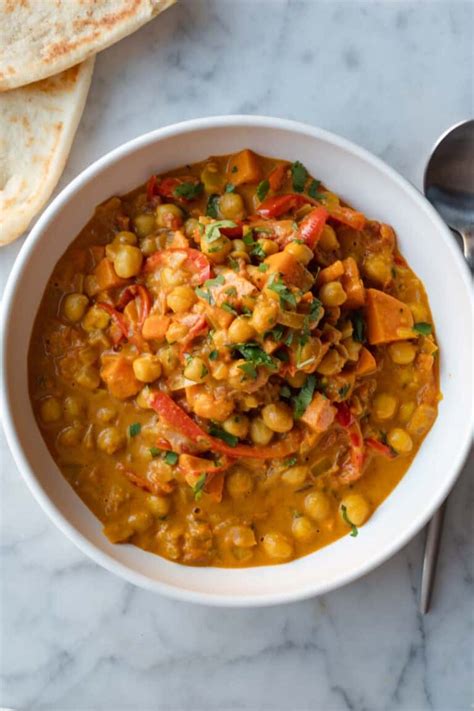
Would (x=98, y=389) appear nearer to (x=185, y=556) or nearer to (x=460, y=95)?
(x=185, y=556)

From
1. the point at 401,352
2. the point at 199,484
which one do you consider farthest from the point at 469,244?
the point at 199,484

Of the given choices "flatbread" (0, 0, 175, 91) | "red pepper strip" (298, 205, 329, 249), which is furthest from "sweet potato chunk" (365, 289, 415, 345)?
"flatbread" (0, 0, 175, 91)

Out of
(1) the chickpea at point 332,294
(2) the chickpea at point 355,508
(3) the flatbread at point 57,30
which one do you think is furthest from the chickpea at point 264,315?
(3) the flatbread at point 57,30

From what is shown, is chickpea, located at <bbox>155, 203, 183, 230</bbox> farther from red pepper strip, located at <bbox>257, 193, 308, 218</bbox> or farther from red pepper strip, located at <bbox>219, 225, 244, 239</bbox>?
red pepper strip, located at <bbox>257, 193, 308, 218</bbox>

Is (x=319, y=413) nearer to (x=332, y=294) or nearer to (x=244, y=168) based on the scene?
(x=332, y=294)

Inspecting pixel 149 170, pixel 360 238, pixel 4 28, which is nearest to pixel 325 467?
pixel 360 238

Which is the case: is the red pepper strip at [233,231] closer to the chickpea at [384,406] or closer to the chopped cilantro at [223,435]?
the chopped cilantro at [223,435]
